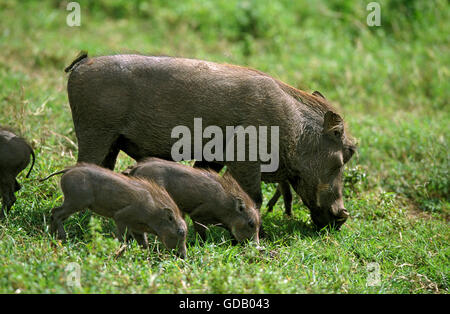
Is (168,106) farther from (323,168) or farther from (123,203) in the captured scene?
(323,168)

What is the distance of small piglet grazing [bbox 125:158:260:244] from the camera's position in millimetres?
5141

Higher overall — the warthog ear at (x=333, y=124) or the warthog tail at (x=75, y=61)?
the warthog tail at (x=75, y=61)

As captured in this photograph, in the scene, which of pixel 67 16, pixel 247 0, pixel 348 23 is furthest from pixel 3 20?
pixel 348 23

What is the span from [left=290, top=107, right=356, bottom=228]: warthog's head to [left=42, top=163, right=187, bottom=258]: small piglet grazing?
1402 millimetres

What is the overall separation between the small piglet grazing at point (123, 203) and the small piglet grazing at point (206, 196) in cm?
18

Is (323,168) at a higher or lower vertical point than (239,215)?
higher

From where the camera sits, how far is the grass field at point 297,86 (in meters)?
4.46

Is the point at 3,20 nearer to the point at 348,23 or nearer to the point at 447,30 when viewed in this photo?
the point at 348,23

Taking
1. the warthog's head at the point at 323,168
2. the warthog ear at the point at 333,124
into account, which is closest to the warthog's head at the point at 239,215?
the warthog's head at the point at 323,168

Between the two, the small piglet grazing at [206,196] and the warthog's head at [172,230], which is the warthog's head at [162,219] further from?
the small piglet grazing at [206,196]

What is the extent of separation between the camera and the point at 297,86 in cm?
922

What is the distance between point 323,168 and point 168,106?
61.0 inches

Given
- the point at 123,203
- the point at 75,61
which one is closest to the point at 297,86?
the point at 75,61
